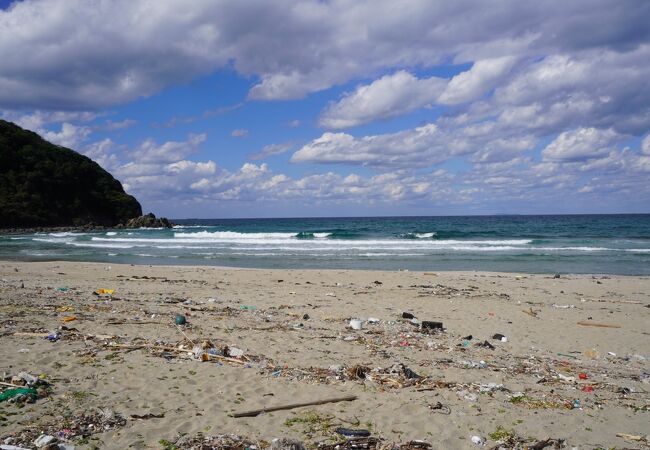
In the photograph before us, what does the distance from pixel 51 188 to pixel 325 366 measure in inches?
2714

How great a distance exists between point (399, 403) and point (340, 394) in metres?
0.69

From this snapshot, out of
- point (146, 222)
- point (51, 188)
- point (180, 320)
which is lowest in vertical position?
point (180, 320)

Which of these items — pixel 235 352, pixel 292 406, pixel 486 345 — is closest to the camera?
pixel 292 406

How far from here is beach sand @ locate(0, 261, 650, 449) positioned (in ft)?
14.7

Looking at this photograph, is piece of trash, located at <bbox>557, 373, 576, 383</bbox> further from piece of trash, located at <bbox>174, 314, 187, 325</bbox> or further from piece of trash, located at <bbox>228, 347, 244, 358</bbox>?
piece of trash, located at <bbox>174, 314, 187, 325</bbox>

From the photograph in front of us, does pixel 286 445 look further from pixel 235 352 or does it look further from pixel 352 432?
pixel 235 352

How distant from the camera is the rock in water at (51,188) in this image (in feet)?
188

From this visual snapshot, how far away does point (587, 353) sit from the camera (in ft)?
26.5

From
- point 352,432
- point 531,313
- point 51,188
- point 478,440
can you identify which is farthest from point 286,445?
point 51,188

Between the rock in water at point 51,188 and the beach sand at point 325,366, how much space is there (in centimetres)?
5469

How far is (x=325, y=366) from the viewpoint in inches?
248

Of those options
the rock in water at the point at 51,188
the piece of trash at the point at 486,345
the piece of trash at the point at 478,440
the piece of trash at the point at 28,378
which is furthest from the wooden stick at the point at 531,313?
the rock in water at the point at 51,188

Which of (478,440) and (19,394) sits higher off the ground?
(19,394)

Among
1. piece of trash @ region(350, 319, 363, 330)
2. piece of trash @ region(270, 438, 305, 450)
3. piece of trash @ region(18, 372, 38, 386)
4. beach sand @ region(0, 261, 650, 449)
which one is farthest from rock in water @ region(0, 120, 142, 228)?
piece of trash @ region(270, 438, 305, 450)
